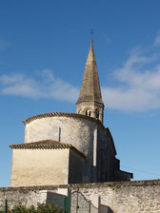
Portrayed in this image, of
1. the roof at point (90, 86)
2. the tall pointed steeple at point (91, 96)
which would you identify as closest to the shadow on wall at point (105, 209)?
the tall pointed steeple at point (91, 96)

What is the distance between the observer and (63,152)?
2219 cm

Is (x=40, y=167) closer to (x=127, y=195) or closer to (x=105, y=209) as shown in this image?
(x=105, y=209)

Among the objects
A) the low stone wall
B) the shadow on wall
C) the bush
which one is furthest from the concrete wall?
the bush

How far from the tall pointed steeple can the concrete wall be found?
1938 cm

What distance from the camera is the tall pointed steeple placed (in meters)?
41.7

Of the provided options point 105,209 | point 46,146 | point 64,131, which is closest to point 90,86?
point 64,131

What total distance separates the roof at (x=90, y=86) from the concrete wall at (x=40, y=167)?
19.9 meters

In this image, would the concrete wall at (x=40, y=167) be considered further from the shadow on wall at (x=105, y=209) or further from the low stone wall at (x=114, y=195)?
the shadow on wall at (x=105, y=209)

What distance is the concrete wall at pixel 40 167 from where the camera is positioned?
71.7 ft

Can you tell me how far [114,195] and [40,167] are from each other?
7475 mm

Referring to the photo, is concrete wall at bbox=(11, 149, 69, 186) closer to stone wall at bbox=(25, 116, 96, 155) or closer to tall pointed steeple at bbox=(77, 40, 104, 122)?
stone wall at bbox=(25, 116, 96, 155)

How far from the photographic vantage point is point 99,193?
16141mm

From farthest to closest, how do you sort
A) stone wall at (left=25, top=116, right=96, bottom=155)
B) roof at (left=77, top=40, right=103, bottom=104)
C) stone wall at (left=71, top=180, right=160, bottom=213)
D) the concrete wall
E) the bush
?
roof at (left=77, top=40, right=103, bottom=104) → stone wall at (left=25, top=116, right=96, bottom=155) → the concrete wall → stone wall at (left=71, top=180, right=160, bottom=213) → the bush

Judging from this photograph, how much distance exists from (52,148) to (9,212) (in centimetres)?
904
